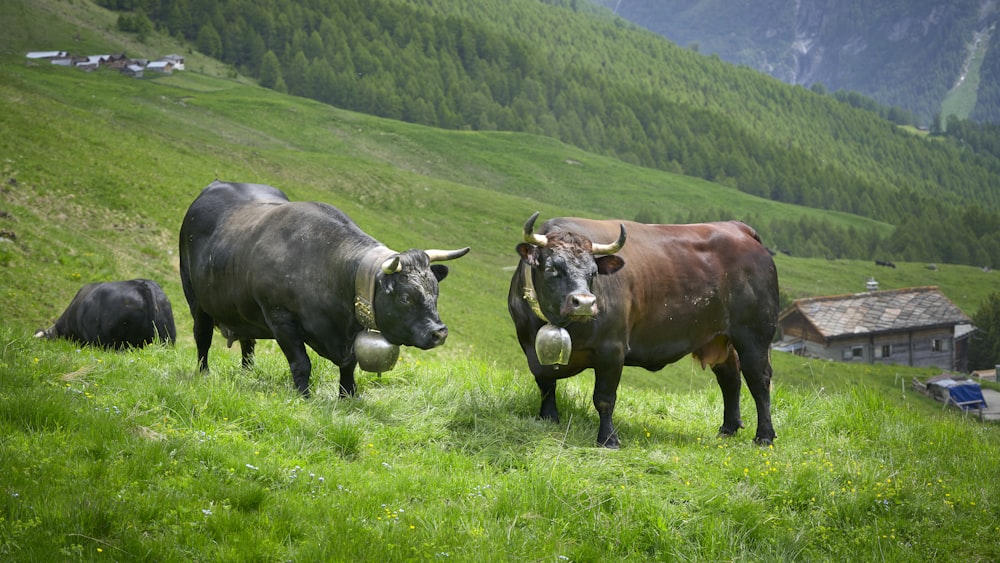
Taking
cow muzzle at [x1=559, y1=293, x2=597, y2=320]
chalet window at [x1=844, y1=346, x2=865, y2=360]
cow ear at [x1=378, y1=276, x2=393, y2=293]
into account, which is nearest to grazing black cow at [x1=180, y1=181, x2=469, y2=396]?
cow ear at [x1=378, y1=276, x2=393, y2=293]

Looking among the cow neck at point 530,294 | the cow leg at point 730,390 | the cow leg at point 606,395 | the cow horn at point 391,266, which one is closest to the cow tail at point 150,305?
the cow horn at point 391,266

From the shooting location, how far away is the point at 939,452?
11320 mm

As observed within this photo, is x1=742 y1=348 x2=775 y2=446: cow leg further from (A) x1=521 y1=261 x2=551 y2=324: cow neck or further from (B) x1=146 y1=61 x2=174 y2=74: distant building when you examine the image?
(B) x1=146 y1=61 x2=174 y2=74: distant building

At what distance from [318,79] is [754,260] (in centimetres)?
19164

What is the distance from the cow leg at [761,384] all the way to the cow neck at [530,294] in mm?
3057

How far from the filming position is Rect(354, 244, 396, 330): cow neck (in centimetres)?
1093

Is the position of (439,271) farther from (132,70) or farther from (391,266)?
(132,70)

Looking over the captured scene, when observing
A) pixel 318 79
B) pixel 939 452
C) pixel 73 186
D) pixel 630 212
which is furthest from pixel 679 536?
pixel 318 79

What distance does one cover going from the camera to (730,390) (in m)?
12.6

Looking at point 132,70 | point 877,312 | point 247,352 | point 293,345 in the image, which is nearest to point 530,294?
point 293,345

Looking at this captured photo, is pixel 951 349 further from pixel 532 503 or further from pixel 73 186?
pixel 532 503

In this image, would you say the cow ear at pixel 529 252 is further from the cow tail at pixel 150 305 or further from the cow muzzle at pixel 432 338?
the cow tail at pixel 150 305

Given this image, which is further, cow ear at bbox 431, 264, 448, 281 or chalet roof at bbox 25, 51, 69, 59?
chalet roof at bbox 25, 51, 69, 59

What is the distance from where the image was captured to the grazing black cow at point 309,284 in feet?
35.7
